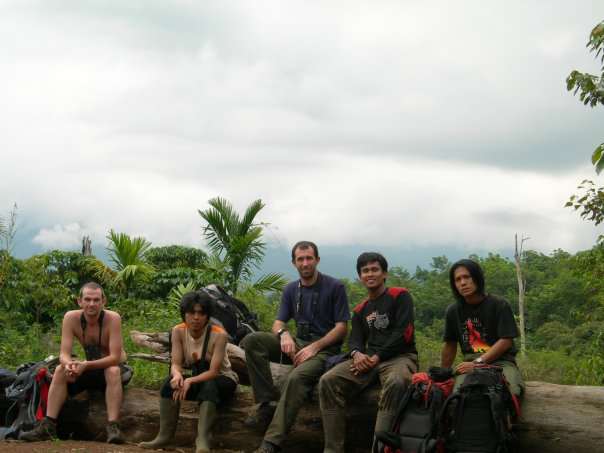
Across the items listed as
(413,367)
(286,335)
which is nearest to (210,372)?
(286,335)

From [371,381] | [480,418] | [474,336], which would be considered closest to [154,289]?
[371,381]

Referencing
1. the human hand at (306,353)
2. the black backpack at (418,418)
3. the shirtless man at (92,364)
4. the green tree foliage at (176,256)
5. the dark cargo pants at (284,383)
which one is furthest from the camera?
the green tree foliage at (176,256)

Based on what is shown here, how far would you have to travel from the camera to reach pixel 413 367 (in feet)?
19.1

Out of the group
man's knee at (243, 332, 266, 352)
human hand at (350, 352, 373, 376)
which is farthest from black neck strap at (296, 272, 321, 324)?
human hand at (350, 352, 373, 376)

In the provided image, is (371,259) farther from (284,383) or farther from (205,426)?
(205,426)

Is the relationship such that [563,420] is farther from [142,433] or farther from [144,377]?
[144,377]

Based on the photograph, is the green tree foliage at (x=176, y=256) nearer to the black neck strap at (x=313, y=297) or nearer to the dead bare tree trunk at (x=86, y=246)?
the dead bare tree trunk at (x=86, y=246)

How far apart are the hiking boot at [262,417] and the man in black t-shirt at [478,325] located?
5.66 feet

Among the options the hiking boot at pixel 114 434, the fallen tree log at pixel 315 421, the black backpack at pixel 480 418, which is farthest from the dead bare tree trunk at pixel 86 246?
the black backpack at pixel 480 418

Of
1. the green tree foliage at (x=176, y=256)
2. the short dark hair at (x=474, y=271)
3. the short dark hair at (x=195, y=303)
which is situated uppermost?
the green tree foliage at (x=176, y=256)

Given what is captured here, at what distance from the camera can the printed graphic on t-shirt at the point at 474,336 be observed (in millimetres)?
5762

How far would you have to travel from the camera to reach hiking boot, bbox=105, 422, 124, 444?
6.28m

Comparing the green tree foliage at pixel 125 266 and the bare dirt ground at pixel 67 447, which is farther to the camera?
the green tree foliage at pixel 125 266

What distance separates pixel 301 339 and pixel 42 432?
2.53m
